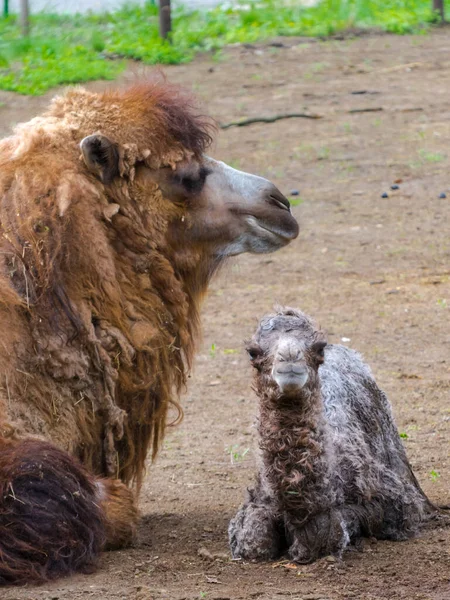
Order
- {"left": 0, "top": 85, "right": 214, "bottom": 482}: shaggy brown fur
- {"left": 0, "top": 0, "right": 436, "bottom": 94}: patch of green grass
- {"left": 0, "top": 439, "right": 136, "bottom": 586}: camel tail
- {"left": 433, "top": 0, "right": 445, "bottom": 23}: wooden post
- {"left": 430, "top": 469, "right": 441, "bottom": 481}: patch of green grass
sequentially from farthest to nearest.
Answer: {"left": 433, "top": 0, "right": 445, "bottom": 23}: wooden post, {"left": 0, "top": 0, "right": 436, "bottom": 94}: patch of green grass, {"left": 430, "top": 469, "right": 441, "bottom": 481}: patch of green grass, {"left": 0, "top": 85, "right": 214, "bottom": 482}: shaggy brown fur, {"left": 0, "top": 439, "right": 136, "bottom": 586}: camel tail

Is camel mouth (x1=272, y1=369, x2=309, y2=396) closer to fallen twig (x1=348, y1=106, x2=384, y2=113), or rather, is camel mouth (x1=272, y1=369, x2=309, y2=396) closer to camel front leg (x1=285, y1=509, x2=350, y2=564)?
camel front leg (x1=285, y1=509, x2=350, y2=564)

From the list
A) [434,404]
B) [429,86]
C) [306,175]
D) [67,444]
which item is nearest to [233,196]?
[67,444]

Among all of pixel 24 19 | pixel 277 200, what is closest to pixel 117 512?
pixel 277 200

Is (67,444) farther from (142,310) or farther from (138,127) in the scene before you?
(138,127)

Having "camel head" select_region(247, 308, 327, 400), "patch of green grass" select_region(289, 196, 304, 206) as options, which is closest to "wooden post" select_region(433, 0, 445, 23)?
"patch of green grass" select_region(289, 196, 304, 206)

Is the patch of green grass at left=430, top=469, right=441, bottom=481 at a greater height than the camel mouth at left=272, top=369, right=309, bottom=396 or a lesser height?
lesser

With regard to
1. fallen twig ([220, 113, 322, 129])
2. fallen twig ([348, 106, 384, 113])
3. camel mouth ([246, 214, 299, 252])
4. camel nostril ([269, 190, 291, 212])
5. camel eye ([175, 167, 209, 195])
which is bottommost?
fallen twig ([220, 113, 322, 129])

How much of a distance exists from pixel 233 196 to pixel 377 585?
1938mm

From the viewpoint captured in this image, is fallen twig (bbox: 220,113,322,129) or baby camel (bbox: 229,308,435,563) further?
fallen twig (bbox: 220,113,322,129)

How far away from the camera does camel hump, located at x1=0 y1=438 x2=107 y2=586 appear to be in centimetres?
424

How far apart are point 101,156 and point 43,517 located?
5.22 ft

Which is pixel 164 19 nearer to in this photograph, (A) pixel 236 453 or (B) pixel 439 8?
(B) pixel 439 8

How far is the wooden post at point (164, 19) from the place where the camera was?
15893mm

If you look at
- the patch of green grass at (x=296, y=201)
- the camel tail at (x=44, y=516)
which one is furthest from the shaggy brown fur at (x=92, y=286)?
the patch of green grass at (x=296, y=201)
